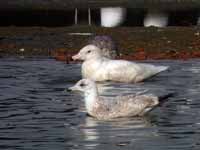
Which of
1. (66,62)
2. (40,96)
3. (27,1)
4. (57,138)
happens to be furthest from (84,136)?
(27,1)

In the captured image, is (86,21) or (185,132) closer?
(185,132)

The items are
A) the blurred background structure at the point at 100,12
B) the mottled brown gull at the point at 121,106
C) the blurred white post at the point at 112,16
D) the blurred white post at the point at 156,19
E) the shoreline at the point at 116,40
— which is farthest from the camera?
the blurred background structure at the point at 100,12

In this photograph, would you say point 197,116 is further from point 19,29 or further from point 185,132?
point 19,29

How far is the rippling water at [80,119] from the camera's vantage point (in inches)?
476

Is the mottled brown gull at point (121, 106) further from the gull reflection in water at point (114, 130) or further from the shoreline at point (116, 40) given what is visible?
the shoreline at point (116, 40)

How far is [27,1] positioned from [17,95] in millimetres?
31469

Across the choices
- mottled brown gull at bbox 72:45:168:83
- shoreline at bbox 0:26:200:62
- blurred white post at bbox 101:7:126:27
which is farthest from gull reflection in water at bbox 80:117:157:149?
blurred white post at bbox 101:7:126:27

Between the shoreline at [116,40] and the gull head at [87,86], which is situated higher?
the shoreline at [116,40]

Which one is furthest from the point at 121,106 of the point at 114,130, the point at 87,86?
the point at 114,130

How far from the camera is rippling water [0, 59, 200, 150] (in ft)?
39.7

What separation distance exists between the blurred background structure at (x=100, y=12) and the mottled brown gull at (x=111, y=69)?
56.7 feet

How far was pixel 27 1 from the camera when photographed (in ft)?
157

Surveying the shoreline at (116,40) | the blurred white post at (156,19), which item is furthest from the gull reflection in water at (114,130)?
the blurred white post at (156,19)

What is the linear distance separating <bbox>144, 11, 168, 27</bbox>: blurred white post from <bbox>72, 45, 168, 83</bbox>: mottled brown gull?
17.3m
